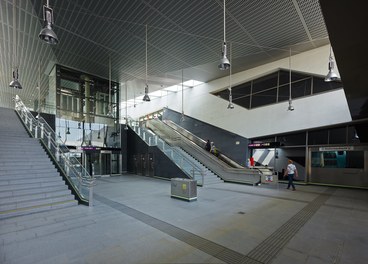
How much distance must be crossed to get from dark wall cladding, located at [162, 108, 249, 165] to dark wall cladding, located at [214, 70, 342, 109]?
2.38 m

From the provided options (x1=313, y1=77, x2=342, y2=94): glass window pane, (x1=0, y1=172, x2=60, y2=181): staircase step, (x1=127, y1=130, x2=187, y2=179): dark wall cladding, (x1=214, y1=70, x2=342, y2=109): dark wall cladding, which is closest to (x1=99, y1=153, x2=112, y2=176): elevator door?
(x1=127, y1=130, x2=187, y2=179): dark wall cladding

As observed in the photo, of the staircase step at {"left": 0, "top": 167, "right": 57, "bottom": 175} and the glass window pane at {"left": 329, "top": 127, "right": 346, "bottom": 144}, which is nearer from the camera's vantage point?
the staircase step at {"left": 0, "top": 167, "right": 57, "bottom": 175}

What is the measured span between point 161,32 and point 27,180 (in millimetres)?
7398

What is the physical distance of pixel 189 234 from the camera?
4.04 meters

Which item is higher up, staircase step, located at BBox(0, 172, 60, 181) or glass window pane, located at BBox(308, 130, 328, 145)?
glass window pane, located at BBox(308, 130, 328, 145)

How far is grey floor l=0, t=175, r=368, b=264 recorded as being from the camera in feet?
10.5

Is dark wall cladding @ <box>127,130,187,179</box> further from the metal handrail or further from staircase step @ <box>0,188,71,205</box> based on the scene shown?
→ staircase step @ <box>0,188,71,205</box>

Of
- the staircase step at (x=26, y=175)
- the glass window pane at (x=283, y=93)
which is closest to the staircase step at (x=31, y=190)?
the staircase step at (x=26, y=175)

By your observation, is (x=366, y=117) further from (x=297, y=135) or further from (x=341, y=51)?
(x=341, y=51)

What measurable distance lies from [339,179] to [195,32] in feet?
34.5

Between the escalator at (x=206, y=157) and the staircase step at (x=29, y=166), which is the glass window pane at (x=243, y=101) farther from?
the staircase step at (x=29, y=166)

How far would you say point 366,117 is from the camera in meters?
9.37

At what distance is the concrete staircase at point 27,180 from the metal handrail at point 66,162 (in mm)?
248

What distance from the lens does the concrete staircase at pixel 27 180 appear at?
17.8 ft
